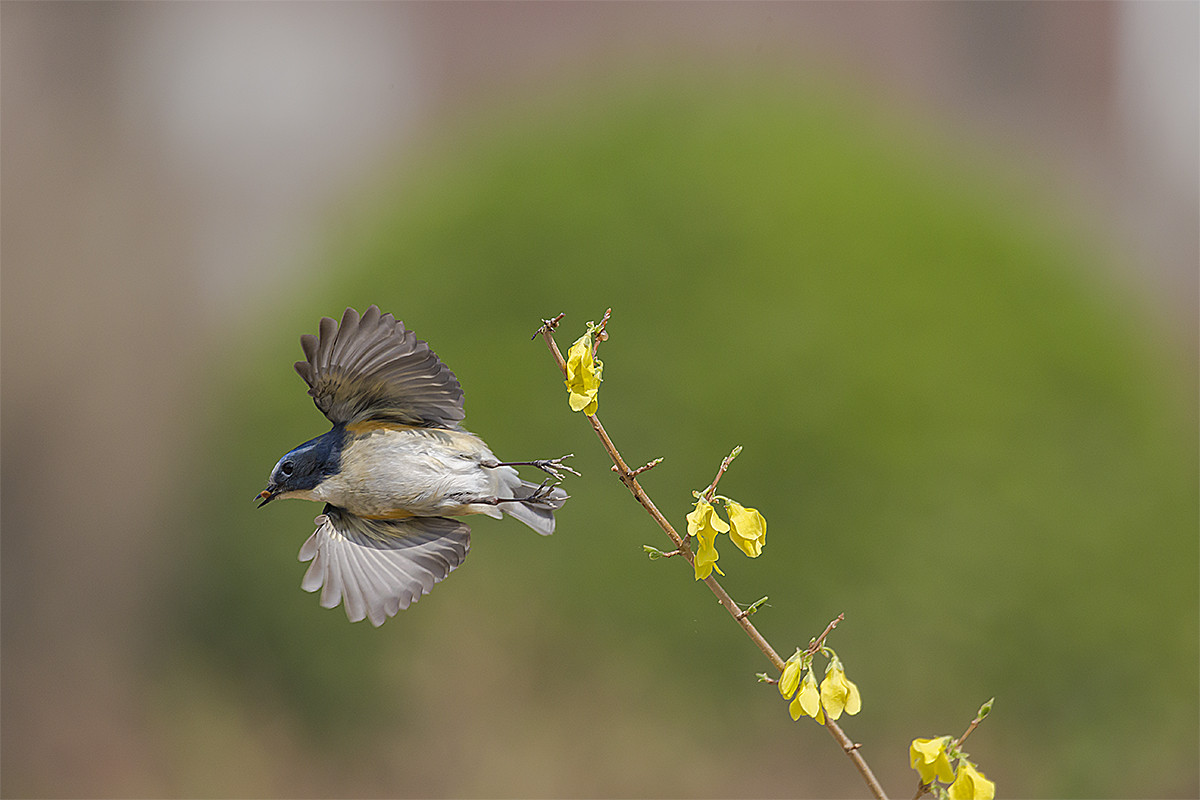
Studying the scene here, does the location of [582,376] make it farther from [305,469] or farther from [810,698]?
[305,469]

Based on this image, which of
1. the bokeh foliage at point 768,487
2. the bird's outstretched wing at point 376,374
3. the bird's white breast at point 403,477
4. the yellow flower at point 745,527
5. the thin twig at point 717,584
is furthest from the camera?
the bokeh foliage at point 768,487

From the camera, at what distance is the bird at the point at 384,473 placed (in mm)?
2041

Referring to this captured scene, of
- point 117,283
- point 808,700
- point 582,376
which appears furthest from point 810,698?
point 117,283

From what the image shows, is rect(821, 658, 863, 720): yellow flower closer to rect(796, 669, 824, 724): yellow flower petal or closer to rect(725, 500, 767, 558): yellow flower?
rect(796, 669, 824, 724): yellow flower petal

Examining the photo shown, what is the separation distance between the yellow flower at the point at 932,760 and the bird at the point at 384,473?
2.69 feet

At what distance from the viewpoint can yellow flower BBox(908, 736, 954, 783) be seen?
1430mm

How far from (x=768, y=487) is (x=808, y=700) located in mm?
3104

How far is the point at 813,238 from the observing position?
4.64 metres

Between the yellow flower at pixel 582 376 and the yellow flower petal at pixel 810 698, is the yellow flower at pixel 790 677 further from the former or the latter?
the yellow flower at pixel 582 376

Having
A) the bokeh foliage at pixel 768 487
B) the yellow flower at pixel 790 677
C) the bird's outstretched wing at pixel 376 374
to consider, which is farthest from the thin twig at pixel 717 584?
the bokeh foliage at pixel 768 487

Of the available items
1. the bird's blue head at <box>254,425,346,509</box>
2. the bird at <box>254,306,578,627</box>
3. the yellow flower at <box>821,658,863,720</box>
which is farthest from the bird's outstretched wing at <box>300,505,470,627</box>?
the yellow flower at <box>821,658,863,720</box>

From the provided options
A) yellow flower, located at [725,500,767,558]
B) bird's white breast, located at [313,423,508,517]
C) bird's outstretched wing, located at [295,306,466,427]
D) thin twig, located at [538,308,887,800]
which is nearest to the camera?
thin twig, located at [538,308,887,800]

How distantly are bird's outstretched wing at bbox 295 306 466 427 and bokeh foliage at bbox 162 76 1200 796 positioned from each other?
220 centimetres

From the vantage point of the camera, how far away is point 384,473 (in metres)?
2.11
